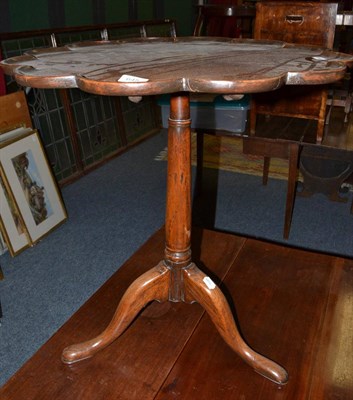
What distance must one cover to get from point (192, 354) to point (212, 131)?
4.34ft

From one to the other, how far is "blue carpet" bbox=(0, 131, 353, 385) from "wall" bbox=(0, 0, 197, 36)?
38.6 inches

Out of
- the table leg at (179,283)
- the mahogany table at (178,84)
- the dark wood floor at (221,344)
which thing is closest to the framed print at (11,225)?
the dark wood floor at (221,344)

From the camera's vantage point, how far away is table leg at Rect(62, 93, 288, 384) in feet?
3.41

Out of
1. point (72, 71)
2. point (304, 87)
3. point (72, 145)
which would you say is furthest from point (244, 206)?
point (72, 71)

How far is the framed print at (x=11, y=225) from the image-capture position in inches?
77.2

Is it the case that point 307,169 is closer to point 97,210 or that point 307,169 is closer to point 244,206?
point 244,206

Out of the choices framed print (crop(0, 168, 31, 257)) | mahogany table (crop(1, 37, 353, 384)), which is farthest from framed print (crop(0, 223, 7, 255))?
mahogany table (crop(1, 37, 353, 384))

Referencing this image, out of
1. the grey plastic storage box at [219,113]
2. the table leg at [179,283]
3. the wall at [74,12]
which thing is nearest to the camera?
the table leg at [179,283]

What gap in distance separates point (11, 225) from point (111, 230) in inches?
20.0

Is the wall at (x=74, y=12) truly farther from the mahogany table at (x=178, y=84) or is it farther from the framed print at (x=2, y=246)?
the mahogany table at (x=178, y=84)

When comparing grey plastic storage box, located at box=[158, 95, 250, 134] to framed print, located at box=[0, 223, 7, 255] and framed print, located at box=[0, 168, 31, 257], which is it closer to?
framed print, located at box=[0, 168, 31, 257]

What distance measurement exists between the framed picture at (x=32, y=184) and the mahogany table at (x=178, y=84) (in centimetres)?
85

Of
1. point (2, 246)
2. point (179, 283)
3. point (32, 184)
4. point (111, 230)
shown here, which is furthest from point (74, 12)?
point (179, 283)

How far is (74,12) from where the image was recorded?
109 inches
